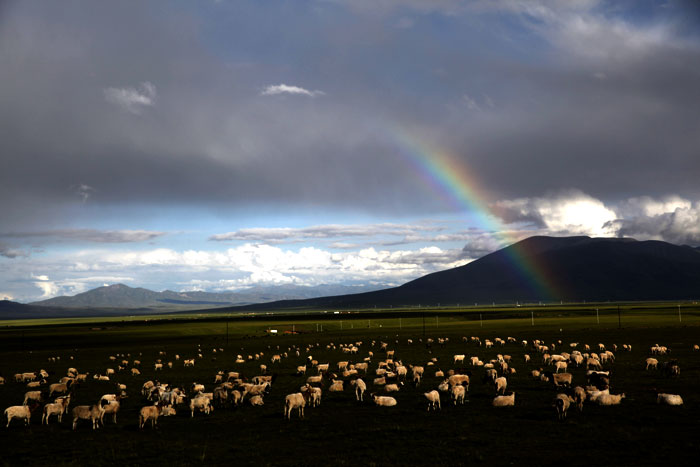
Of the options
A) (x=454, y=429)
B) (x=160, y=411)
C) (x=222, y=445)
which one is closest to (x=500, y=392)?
(x=454, y=429)

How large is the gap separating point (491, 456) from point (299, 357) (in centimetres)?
4350

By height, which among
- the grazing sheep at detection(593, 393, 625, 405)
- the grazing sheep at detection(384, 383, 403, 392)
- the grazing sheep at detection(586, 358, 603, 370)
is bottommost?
the grazing sheep at detection(586, 358, 603, 370)

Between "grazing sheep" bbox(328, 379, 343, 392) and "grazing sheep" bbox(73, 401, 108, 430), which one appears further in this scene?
"grazing sheep" bbox(328, 379, 343, 392)

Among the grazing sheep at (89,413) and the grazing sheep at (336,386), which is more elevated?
the grazing sheep at (89,413)

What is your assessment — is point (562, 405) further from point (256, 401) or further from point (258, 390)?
point (258, 390)

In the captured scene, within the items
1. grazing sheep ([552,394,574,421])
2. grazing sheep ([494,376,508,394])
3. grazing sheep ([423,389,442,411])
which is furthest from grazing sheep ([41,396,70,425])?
grazing sheep ([552,394,574,421])

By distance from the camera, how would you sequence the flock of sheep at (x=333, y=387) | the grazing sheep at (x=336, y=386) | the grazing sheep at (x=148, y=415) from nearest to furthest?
the grazing sheep at (x=148, y=415), the flock of sheep at (x=333, y=387), the grazing sheep at (x=336, y=386)

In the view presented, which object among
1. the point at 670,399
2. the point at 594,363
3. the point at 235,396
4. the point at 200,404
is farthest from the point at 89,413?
the point at 594,363

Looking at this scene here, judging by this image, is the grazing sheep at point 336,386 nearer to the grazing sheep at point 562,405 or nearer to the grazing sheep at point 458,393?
the grazing sheep at point 458,393

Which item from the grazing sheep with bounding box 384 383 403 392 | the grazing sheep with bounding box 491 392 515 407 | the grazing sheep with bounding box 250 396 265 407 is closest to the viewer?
the grazing sheep with bounding box 491 392 515 407

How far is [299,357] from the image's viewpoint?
196ft

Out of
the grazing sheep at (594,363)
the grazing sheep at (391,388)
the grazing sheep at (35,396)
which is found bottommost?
the grazing sheep at (594,363)

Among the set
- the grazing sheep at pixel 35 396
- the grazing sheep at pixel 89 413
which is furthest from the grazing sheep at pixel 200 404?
the grazing sheep at pixel 35 396

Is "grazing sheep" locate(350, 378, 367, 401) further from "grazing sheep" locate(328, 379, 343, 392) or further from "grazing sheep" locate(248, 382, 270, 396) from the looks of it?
Answer: "grazing sheep" locate(248, 382, 270, 396)
